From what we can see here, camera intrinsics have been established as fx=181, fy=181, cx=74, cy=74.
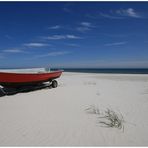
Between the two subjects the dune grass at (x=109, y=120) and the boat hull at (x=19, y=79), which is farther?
the boat hull at (x=19, y=79)

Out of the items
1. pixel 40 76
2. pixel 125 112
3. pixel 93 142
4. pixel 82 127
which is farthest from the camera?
pixel 40 76

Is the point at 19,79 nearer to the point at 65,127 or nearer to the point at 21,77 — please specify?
the point at 21,77

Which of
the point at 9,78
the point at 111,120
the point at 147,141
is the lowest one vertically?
the point at 147,141

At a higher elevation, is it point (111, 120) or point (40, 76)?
point (40, 76)

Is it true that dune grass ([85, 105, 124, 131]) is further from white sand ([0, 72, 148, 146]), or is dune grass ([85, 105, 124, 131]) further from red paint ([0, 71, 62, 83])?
A: red paint ([0, 71, 62, 83])

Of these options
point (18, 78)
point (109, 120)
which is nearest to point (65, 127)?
point (109, 120)

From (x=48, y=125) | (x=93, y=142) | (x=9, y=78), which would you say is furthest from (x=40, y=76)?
(x=93, y=142)

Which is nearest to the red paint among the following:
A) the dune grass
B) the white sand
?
the white sand

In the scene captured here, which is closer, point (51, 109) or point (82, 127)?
point (82, 127)

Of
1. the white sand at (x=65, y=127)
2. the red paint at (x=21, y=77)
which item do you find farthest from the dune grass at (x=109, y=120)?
the red paint at (x=21, y=77)

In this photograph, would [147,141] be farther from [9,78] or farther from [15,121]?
[9,78]

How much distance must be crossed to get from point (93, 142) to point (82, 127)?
32.2 inches

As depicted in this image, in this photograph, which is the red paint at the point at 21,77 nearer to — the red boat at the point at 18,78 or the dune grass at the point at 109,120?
the red boat at the point at 18,78

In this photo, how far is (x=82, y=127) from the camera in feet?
15.8
